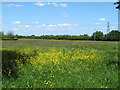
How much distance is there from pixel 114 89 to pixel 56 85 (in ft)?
8.73

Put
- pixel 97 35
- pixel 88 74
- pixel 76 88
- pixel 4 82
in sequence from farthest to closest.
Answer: pixel 97 35 < pixel 88 74 < pixel 4 82 < pixel 76 88

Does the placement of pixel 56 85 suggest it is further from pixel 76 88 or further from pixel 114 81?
pixel 114 81

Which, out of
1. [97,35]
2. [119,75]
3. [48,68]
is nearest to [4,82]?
[48,68]

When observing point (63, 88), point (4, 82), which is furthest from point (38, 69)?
point (63, 88)

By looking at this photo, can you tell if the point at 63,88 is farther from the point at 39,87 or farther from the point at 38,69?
the point at 38,69

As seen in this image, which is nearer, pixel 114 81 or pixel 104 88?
pixel 104 88

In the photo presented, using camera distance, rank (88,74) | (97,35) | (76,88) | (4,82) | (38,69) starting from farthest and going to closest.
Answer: (97,35) → (38,69) → (88,74) → (4,82) → (76,88)

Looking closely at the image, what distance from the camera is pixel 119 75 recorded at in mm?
11312

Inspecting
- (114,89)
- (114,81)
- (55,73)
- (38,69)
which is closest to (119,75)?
(114,81)

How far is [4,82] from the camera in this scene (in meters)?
9.92

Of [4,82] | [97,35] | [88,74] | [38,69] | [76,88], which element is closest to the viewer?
[76,88]

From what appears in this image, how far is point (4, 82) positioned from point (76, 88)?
3.78m

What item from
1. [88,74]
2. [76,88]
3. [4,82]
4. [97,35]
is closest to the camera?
[76,88]

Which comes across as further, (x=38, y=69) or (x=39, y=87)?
(x=38, y=69)
